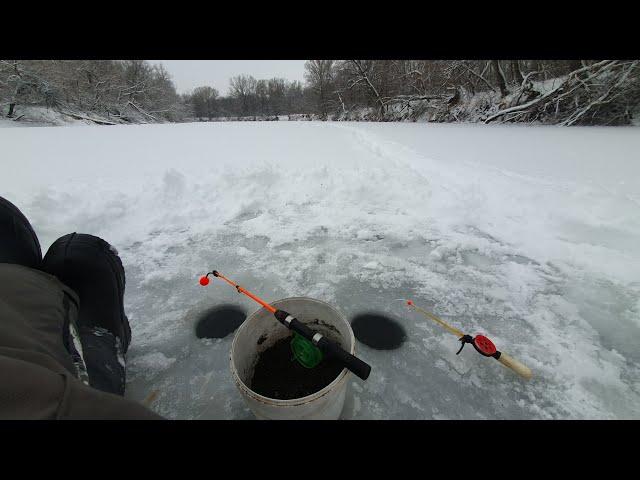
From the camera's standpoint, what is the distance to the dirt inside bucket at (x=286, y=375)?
1378mm

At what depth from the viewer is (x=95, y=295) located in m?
1.43

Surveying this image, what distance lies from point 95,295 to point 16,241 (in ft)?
1.34

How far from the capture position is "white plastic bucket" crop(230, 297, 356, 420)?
39.5 inches

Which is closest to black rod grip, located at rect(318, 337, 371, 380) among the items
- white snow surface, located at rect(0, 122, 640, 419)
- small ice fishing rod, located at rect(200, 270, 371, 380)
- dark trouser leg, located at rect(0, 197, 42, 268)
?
small ice fishing rod, located at rect(200, 270, 371, 380)

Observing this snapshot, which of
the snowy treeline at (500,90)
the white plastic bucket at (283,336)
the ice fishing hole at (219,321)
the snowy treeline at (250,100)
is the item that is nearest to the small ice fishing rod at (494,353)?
the white plastic bucket at (283,336)

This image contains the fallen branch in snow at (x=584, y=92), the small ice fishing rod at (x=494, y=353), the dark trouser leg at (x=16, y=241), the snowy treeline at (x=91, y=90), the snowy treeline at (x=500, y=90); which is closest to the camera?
the dark trouser leg at (x=16, y=241)

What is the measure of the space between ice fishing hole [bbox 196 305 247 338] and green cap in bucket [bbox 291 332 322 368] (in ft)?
2.15

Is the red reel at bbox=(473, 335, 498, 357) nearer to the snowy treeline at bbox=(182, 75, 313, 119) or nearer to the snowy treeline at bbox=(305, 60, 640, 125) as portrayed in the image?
the snowy treeline at bbox=(305, 60, 640, 125)

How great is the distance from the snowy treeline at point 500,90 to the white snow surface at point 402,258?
393 cm

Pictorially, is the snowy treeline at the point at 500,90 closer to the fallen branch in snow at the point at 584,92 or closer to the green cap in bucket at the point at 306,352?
the fallen branch in snow at the point at 584,92
